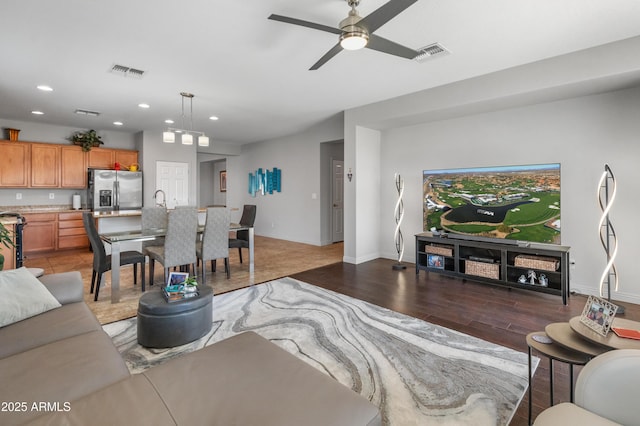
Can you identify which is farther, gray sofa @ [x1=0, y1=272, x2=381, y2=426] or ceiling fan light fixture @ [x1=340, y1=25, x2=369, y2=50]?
ceiling fan light fixture @ [x1=340, y1=25, x2=369, y2=50]

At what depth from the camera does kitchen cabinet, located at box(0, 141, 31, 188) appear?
19.3 feet

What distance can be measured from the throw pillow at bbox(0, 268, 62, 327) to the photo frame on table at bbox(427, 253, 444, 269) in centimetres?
426

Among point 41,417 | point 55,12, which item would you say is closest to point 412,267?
point 41,417

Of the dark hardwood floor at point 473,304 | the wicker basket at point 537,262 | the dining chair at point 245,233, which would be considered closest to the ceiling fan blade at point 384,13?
the dark hardwood floor at point 473,304

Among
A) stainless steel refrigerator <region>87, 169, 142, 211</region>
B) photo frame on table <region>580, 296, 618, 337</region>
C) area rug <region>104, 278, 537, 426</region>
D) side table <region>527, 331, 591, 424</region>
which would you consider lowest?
area rug <region>104, 278, 537, 426</region>

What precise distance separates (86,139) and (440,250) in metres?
7.37

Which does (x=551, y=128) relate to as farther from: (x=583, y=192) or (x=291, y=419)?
(x=291, y=419)

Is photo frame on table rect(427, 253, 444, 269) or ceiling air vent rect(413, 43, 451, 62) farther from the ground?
ceiling air vent rect(413, 43, 451, 62)

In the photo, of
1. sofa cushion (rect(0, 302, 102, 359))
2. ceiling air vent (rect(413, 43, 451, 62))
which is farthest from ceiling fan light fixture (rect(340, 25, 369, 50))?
sofa cushion (rect(0, 302, 102, 359))

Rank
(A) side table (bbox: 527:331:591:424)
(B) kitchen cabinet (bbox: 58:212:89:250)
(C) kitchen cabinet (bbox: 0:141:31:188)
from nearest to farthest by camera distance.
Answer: (A) side table (bbox: 527:331:591:424)
(C) kitchen cabinet (bbox: 0:141:31:188)
(B) kitchen cabinet (bbox: 58:212:89:250)

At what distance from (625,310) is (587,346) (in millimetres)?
2641

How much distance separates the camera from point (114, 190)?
6668mm

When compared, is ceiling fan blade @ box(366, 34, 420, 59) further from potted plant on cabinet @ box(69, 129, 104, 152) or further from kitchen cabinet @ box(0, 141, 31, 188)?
kitchen cabinet @ box(0, 141, 31, 188)

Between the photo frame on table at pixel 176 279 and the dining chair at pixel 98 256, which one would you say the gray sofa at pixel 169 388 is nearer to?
the photo frame on table at pixel 176 279
